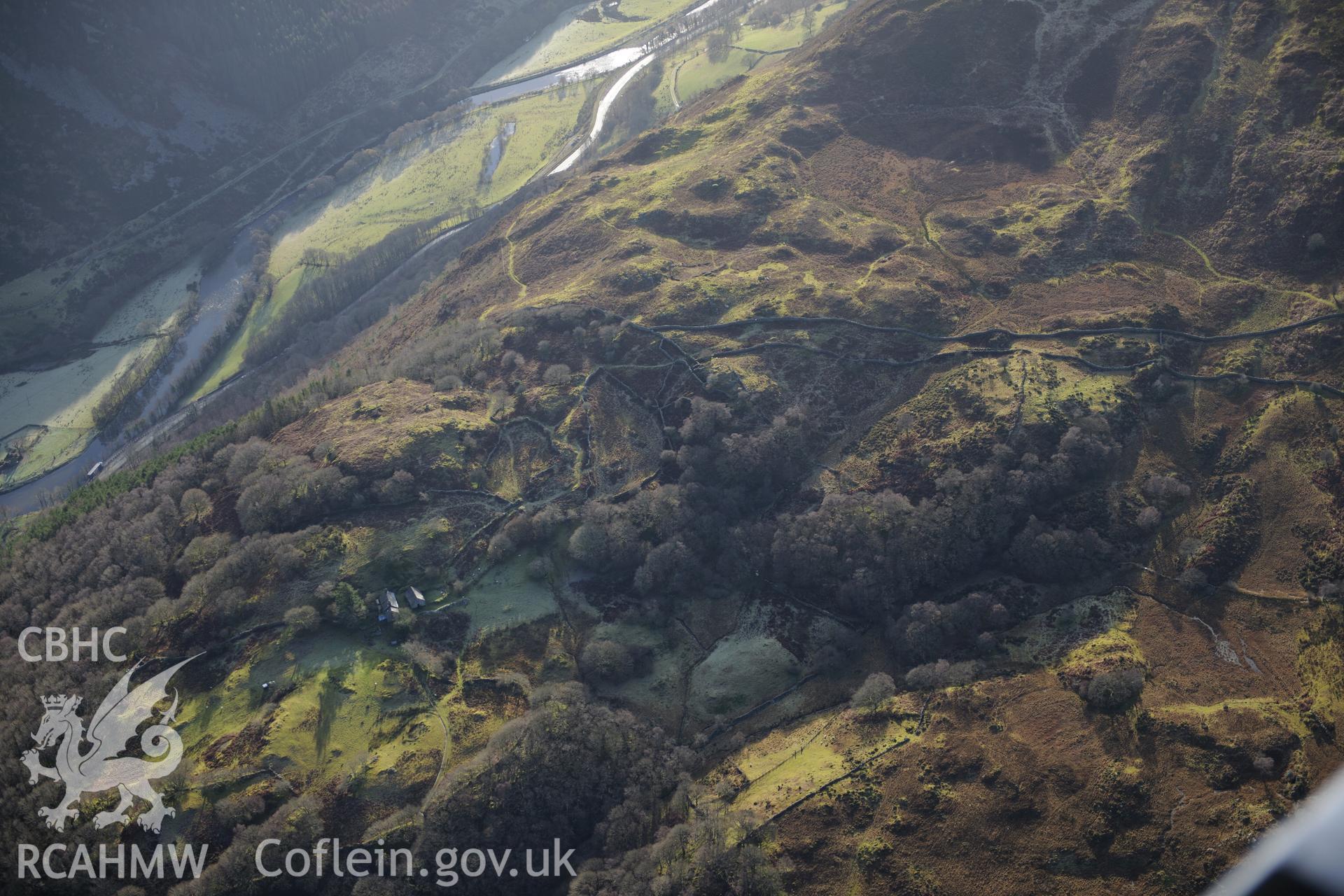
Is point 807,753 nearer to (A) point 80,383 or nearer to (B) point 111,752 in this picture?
(B) point 111,752

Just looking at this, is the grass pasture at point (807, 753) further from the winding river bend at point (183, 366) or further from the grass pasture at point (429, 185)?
the grass pasture at point (429, 185)

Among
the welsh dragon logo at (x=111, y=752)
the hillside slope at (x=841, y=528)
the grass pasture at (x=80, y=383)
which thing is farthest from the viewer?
the grass pasture at (x=80, y=383)

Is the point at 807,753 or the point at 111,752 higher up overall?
the point at 111,752

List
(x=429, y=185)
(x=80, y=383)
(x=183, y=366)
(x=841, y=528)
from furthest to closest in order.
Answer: (x=429, y=185) < (x=183, y=366) < (x=80, y=383) < (x=841, y=528)

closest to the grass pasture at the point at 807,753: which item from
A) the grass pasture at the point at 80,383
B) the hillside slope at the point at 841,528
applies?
the hillside slope at the point at 841,528

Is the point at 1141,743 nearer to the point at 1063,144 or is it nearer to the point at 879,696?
the point at 879,696

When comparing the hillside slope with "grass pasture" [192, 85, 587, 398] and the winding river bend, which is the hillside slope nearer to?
the winding river bend

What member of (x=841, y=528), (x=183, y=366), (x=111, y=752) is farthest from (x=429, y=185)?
(x=111, y=752)

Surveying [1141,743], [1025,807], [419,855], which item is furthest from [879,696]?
[419,855]

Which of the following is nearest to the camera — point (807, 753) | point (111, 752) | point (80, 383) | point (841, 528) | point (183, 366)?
point (111, 752)
